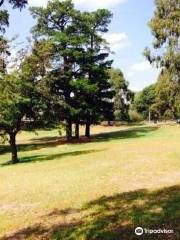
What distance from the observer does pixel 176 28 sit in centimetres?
4347

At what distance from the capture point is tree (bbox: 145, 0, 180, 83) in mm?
44062

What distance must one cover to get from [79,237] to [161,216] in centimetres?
249

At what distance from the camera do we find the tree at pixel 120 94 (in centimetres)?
12275

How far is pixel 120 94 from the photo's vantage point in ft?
409

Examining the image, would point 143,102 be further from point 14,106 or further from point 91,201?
point 91,201

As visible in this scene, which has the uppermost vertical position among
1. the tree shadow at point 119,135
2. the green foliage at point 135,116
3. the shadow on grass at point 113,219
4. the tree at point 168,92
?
the tree at point 168,92

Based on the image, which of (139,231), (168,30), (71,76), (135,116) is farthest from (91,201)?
(135,116)

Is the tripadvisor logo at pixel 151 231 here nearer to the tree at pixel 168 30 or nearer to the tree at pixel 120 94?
the tree at pixel 168 30

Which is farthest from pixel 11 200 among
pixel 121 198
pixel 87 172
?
pixel 87 172

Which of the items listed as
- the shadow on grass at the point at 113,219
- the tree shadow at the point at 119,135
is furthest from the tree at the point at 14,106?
the tree shadow at the point at 119,135

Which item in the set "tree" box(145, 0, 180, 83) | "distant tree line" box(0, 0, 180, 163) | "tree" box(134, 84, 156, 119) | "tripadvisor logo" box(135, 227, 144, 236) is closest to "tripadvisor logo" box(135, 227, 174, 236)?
"tripadvisor logo" box(135, 227, 144, 236)

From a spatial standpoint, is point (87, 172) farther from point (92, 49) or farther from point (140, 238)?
point (92, 49)

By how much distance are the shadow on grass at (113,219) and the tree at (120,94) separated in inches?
4166

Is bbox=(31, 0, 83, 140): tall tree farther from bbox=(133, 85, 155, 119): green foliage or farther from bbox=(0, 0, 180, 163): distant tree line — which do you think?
bbox=(133, 85, 155, 119): green foliage
